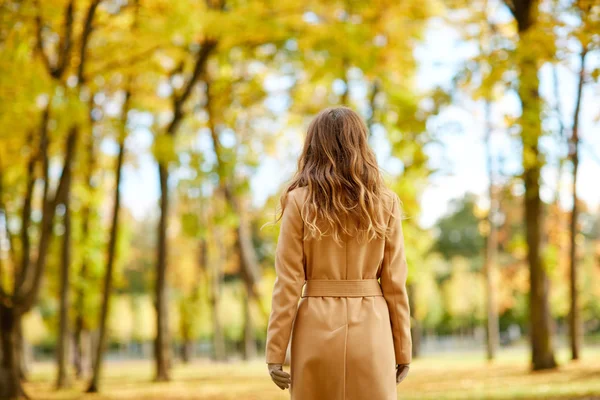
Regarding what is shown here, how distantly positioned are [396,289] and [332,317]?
336 millimetres

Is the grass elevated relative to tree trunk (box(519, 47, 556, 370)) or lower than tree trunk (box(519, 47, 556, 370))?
lower

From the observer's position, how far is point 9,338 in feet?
38.6

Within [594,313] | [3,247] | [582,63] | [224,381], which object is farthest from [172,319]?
[582,63]

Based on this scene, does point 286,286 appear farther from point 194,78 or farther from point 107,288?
point 107,288

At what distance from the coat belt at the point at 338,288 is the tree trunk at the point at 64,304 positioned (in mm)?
12783

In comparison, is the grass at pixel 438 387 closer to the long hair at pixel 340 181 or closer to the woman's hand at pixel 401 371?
the woman's hand at pixel 401 371

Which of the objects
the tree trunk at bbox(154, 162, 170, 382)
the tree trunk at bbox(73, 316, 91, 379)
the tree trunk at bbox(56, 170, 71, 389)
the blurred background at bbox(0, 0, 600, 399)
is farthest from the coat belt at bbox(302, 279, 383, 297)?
the tree trunk at bbox(73, 316, 91, 379)

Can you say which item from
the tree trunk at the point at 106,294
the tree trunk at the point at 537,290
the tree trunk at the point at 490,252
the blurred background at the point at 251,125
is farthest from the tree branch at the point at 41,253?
the tree trunk at the point at 490,252

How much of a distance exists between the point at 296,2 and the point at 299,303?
393 inches

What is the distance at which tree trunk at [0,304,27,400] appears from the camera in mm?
11680

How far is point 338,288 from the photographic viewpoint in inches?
132

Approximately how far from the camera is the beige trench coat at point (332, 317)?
3328 millimetres

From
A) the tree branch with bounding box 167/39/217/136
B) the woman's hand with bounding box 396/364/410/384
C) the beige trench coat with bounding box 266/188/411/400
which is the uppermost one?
the tree branch with bounding box 167/39/217/136

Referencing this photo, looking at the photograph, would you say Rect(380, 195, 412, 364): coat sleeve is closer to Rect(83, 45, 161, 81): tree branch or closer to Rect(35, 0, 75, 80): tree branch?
Rect(35, 0, 75, 80): tree branch
